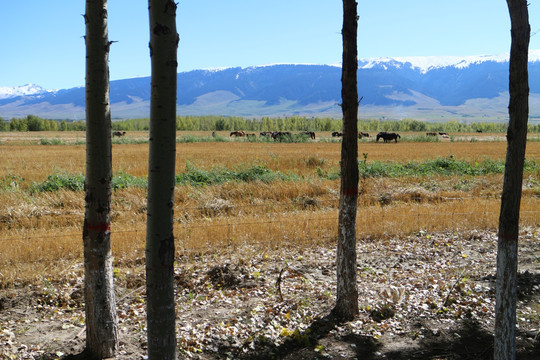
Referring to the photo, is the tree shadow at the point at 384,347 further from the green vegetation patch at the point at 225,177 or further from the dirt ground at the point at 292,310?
the green vegetation patch at the point at 225,177

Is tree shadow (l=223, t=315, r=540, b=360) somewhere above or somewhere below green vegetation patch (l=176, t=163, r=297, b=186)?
below

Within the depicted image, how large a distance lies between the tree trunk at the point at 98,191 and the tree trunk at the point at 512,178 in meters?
4.14

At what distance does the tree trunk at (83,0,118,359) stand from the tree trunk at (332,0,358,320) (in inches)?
117

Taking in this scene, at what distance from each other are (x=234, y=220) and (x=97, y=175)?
27.0 ft

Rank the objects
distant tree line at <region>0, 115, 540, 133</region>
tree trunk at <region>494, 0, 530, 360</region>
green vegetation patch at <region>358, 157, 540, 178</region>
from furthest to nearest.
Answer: distant tree line at <region>0, 115, 540, 133</region>
green vegetation patch at <region>358, 157, 540, 178</region>
tree trunk at <region>494, 0, 530, 360</region>

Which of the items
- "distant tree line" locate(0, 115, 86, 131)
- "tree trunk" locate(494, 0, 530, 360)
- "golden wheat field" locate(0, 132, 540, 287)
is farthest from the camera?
"distant tree line" locate(0, 115, 86, 131)

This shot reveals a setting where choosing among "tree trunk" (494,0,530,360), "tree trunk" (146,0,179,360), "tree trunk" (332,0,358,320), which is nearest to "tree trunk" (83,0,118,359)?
"tree trunk" (146,0,179,360)

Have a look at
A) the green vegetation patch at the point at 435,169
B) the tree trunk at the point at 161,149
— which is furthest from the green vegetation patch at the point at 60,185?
the tree trunk at the point at 161,149

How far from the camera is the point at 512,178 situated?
4.86 meters

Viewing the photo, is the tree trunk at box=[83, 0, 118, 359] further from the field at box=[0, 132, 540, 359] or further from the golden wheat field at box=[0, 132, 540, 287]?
the golden wheat field at box=[0, 132, 540, 287]

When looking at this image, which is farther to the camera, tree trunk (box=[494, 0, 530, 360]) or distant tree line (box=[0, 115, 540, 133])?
distant tree line (box=[0, 115, 540, 133])

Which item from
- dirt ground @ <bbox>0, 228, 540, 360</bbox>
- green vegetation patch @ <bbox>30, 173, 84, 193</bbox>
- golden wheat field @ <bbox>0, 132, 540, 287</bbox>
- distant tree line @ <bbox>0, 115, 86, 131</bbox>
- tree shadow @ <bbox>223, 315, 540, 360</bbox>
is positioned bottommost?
tree shadow @ <bbox>223, 315, 540, 360</bbox>

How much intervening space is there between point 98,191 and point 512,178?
4.33 metres

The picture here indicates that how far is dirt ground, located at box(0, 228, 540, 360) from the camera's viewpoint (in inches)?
230
